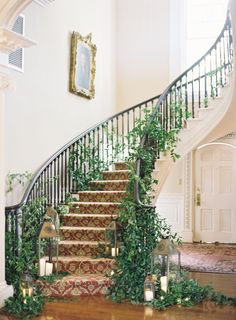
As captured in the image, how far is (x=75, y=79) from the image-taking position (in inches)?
294

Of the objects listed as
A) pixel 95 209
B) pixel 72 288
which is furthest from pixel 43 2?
pixel 72 288

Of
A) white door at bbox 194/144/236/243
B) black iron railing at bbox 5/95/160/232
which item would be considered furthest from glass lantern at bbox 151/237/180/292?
white door at bbox 194/144/236/243

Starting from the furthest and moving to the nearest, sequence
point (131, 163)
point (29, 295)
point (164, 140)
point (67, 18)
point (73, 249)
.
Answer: point (67, 18)
point (164, 140)
point (131, 163)
point (73, 249)
point (29, 295)

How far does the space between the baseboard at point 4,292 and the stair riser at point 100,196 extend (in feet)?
7.96

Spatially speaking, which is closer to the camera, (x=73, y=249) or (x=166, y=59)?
(x=73, y=249)

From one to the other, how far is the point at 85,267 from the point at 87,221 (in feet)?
3.30

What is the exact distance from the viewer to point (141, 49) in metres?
9.58

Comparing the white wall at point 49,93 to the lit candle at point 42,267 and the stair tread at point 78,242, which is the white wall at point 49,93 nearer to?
the stair tread at point 78,242

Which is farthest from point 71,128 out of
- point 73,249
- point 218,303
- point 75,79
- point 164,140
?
point 218,303

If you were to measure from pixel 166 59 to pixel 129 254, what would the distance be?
18.3 ft

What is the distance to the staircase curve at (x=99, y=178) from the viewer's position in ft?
17.2

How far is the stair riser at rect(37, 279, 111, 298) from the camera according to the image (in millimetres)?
4812

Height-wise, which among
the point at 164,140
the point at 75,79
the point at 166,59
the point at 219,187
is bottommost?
the point at 219,187

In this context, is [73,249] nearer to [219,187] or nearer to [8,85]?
[8,85]
